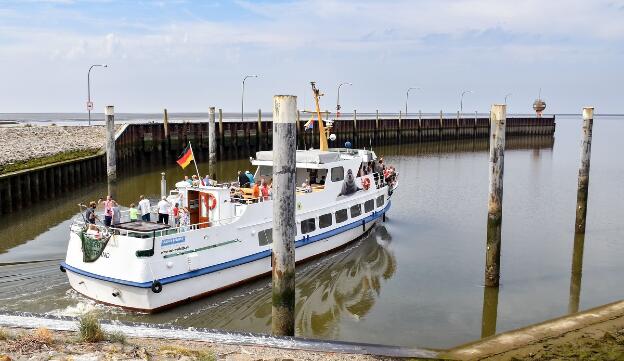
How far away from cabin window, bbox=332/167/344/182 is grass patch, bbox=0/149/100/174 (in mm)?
15427

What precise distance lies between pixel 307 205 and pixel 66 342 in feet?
37.2

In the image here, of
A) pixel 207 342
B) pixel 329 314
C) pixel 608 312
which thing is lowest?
pixel 329 314

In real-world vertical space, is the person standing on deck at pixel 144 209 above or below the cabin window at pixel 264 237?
above

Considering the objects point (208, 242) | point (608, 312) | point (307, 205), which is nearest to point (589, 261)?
point (608, 312)

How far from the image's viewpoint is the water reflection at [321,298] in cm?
1467

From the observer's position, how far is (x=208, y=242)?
15469mm

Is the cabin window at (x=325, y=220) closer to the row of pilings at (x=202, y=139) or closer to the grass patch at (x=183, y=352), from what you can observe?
the grass patch at (x=183, y=352)

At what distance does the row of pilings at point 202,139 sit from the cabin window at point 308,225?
13.8m

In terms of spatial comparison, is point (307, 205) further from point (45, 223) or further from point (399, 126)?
point (399, 126)

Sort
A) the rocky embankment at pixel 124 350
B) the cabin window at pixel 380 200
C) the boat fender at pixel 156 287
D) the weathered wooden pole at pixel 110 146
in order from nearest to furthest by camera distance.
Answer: the rocky embankment at pixel 124 350 → the boat fender at pixel 156 287 → the cabin window at pixel 380 200 → the weathered wooden pole at pixel 110 146

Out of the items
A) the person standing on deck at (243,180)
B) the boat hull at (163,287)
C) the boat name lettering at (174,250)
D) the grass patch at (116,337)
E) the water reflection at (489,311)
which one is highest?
the person standing on deck at (243,180)

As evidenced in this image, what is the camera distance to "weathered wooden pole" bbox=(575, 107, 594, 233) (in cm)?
2206

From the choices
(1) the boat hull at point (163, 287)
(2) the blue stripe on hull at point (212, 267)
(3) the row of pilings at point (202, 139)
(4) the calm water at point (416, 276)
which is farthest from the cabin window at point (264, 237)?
(3) the row of pilings at point (202, 139)

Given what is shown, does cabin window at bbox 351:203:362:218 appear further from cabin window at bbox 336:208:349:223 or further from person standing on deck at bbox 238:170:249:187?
person standing on deck at bbox 238:170:249:187
